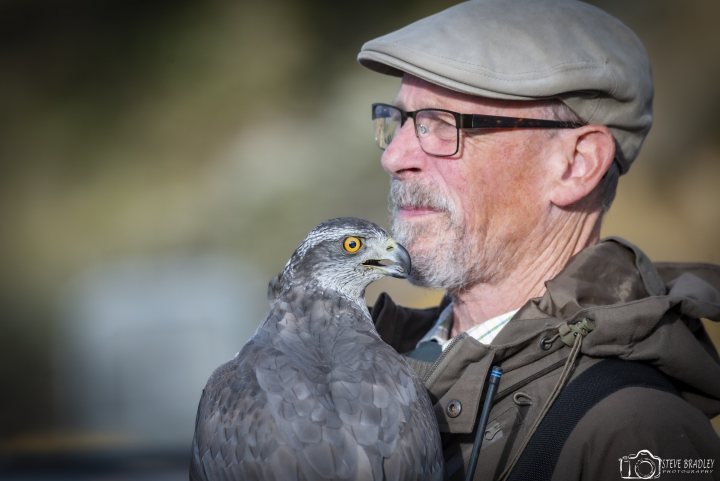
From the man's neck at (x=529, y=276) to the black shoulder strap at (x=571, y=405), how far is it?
531 millimetres

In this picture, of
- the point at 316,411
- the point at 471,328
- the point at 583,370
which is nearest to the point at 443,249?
the point at 471,328

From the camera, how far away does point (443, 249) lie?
2.84 m

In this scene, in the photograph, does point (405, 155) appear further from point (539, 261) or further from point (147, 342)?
point (147, 342)

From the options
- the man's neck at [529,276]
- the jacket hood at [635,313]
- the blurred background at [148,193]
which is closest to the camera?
the jacket hood at [635,313]

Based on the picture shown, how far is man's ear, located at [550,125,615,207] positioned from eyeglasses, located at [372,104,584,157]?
6 cm

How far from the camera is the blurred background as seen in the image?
7254 millimetres

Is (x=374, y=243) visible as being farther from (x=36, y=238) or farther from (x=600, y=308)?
(x=36, y=238)

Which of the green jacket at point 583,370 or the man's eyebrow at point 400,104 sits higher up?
the man's eyebrow at point 400,104

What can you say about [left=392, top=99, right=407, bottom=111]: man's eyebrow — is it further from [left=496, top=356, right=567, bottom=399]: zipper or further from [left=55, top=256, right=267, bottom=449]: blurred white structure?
[left=55, top=256, right=267, bottom=449]: blurred white structure

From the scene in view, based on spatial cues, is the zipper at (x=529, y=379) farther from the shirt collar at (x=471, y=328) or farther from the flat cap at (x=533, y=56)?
the flat cap at (x=533, y=56)

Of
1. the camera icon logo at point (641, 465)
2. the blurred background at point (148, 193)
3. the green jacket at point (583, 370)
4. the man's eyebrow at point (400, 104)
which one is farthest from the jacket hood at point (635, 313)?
the blurred background at point (148, 193)

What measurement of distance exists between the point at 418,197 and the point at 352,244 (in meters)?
0.27

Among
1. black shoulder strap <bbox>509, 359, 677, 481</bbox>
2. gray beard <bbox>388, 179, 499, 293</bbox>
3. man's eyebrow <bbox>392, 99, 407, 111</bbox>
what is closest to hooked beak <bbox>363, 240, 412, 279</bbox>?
gray beard <bbox>388, 179, 499, 293</bbox>

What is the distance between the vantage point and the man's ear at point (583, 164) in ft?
9.23
